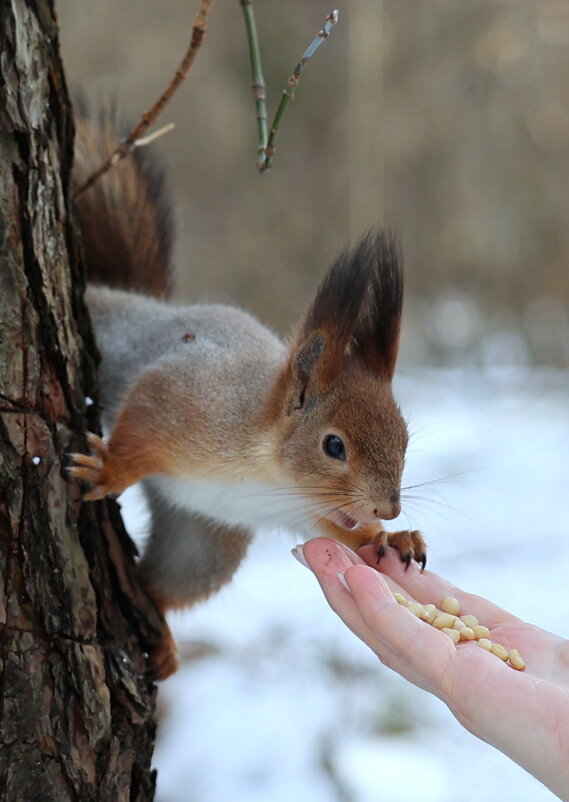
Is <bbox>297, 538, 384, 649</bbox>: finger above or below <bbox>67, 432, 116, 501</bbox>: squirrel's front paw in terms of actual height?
below

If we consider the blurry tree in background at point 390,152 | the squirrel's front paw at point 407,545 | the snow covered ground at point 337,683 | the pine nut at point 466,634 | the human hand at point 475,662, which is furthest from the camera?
the blurry tree in background at point 390,152

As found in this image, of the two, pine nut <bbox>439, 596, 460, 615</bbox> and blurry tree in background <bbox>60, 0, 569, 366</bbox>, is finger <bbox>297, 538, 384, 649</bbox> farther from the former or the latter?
Answer: blurry tree in background <bbox>60, 0, 569, 366</bbox>

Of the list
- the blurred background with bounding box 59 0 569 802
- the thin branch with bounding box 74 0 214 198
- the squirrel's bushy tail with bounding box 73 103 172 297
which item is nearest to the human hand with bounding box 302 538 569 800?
the thin branch with bounding box 74 0 214 198

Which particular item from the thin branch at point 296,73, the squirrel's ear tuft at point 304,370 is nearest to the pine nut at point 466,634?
the squirrel's ear tuft at point 304,370

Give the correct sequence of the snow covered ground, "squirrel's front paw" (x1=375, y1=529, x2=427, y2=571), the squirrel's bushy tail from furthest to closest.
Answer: the snow covered ground, the squirrel's bushy tail, "squirrel's front paw" (x1=375, y1=529, x2=427, y2=571)

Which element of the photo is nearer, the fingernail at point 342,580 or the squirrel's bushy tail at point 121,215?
the fingernail at point 342,580

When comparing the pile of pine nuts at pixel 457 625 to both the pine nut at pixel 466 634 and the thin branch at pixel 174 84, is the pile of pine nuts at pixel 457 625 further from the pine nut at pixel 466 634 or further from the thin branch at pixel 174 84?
the thin branch at pixel 174 84

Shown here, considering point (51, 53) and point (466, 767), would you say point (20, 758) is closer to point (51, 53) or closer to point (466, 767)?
point (51, 53)
